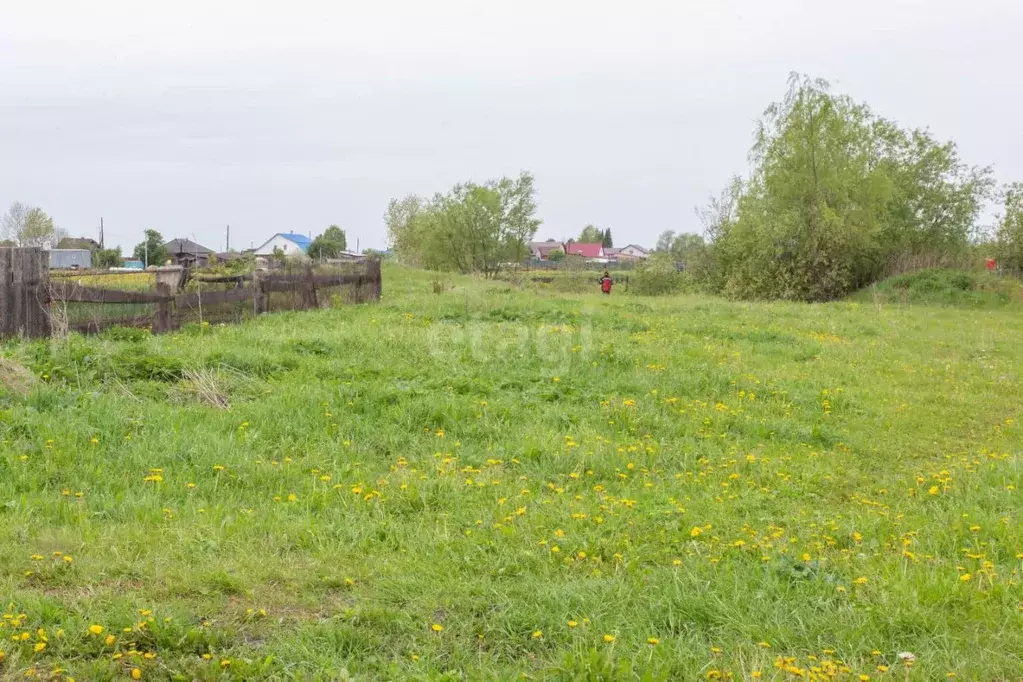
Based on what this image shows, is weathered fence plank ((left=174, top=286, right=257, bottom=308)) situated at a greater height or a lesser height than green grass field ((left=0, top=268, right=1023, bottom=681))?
greater

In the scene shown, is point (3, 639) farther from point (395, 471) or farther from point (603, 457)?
point (603, 457)

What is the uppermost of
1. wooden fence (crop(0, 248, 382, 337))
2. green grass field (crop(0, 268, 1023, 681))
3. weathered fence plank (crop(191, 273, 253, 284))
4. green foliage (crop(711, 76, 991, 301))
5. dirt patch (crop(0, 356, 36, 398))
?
green foliage (crop(711, 76, 991, 301))

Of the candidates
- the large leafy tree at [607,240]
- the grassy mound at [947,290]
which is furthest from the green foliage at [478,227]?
the large leafy tree at [607,240]

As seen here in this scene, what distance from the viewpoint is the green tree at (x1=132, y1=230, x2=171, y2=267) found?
5325 cm

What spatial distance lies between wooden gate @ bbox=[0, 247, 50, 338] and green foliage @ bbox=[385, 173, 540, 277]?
38641 mm

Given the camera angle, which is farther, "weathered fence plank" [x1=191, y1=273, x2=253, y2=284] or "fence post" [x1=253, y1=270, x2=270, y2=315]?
"fence post" [x1=253, y1=270, x2=270, y2=315]

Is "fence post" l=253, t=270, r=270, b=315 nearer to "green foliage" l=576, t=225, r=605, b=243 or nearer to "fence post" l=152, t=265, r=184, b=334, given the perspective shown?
"fence post" l=152, t=265, r=184, b=334

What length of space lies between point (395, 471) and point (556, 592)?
7.81 ft

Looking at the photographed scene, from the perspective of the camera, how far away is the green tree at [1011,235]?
94.4 feet

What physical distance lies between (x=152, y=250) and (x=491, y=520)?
5444 cm

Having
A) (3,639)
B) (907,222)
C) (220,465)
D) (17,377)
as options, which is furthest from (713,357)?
(907,222)

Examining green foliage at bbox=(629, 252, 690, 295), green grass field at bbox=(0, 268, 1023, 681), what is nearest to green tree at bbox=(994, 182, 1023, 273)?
green foliage at bbox=(629, 252, 690, 295)

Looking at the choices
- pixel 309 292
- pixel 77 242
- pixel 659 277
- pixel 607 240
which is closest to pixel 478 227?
pixel 659 277

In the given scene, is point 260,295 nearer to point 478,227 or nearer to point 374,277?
point 374,277
